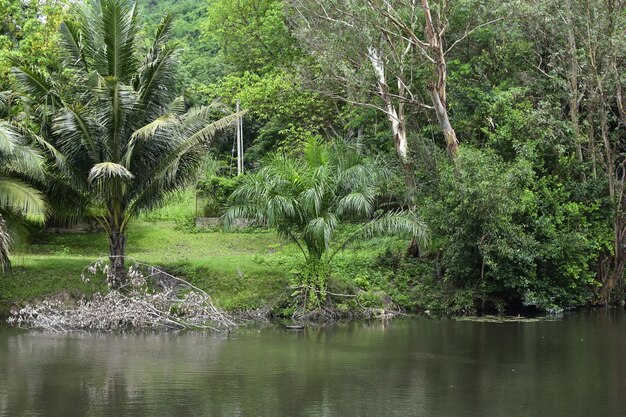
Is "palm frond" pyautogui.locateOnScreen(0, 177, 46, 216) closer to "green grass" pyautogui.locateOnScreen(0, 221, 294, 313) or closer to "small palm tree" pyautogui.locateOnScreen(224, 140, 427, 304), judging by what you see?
"green grass" pyautogui.locateOnScreen(0, 221, 294, 313)

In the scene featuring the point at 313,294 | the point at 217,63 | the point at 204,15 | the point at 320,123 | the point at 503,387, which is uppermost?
the point at 204,15

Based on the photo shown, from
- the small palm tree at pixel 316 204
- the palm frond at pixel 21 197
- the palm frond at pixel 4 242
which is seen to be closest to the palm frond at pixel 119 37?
the palm frond at pixel 21 197

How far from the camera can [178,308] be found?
63.2ft

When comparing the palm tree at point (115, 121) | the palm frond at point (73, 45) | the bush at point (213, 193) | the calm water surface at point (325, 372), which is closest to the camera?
the calm water surface at point (325, 372)

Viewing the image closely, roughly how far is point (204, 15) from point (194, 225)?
24.5 meters

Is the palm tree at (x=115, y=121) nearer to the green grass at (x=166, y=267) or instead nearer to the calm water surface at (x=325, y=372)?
the green grass at (x=166, y=267)

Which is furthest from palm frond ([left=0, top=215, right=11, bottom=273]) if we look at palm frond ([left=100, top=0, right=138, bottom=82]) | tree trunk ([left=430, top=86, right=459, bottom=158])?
tree trunk ([left=430, top=86, right=459, bottom=158])

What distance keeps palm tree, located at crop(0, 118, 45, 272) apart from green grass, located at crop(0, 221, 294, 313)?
870mm

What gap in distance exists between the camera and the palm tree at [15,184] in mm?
18406

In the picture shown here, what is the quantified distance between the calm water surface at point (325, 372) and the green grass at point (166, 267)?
2.11 m

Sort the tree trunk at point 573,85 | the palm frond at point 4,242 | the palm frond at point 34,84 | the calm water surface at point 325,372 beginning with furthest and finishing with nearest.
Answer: the tree trunk at point 573,85 < the palm frond at point 34,84 < the palm frond at point 4,242 < the calm water surface at point 325,372

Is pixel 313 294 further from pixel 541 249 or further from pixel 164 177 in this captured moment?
pixel 541 249

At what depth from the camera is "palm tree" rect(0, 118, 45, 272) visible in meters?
18.4

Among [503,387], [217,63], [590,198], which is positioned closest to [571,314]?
[590,198]
